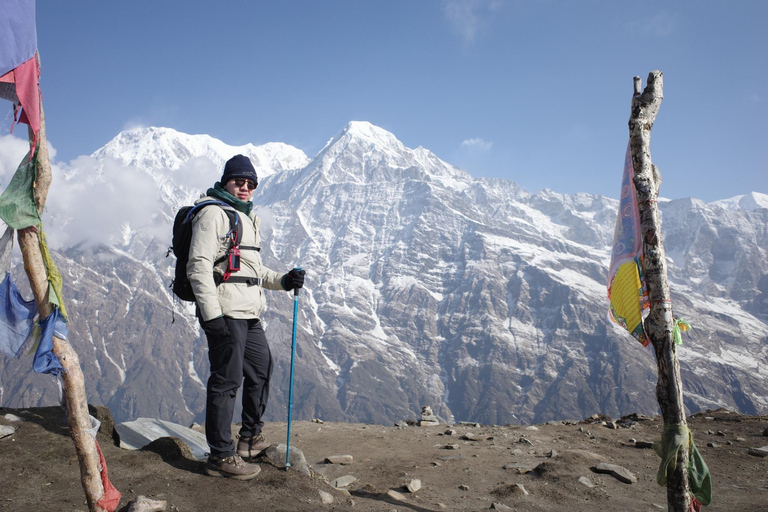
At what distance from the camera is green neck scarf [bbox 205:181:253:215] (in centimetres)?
708

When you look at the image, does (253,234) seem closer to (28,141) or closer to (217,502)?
(28,141)

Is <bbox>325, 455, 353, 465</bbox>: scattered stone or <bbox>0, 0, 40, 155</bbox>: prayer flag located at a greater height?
<bbox>0, 0, 40, 155</bbox>: prayer flag

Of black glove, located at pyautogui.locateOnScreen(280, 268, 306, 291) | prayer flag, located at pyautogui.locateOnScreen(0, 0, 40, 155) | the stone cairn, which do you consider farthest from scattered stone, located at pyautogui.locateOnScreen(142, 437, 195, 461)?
the stone cairn

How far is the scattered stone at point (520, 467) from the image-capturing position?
10.4 metres

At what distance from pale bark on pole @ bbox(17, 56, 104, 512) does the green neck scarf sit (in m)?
2.18

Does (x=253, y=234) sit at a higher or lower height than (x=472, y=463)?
higher

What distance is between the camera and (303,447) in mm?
13164

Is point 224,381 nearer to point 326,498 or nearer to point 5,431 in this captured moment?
point 326,498

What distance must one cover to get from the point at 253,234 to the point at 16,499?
14.6 ft

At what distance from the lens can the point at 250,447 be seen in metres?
7.55

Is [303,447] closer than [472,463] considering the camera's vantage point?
No

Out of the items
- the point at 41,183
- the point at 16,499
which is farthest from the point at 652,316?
the point at 16,499

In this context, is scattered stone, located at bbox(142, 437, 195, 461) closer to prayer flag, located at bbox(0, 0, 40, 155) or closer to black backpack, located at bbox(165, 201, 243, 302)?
black backpack, located at bbox(165, 201, 243, 302)

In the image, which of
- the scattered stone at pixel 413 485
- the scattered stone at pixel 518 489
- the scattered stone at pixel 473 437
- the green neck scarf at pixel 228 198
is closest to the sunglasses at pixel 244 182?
the green neck scarf at pixel 228 198
